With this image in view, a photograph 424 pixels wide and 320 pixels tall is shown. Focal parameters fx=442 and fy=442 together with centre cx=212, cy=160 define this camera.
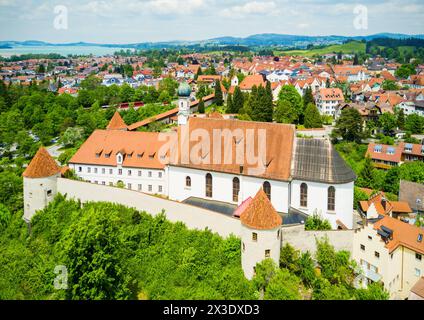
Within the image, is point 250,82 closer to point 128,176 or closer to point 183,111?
point 183,111

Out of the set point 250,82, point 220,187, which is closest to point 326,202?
point 220,187

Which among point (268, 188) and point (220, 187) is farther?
point (220, 187)

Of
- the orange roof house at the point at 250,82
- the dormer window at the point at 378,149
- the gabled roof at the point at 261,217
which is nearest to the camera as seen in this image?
the gabled roof at the point at 261,217

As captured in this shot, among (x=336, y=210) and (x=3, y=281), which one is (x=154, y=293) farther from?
(x=336, y=210)

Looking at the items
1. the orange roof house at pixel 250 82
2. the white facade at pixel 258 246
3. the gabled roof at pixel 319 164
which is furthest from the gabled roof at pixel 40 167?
the orange roof house at pixel 250 82

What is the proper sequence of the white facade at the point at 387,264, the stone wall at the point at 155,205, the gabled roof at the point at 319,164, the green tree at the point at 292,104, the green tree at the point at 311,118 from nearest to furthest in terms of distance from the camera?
the white facade at the point at 387,264 < the stone wall at the point at 155,205 < the gabled roof at the point at 319,164 < the green tree at the point at 311,118 < the green tree at the point at 292,104

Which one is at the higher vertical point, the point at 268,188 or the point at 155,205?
the point at 268,188

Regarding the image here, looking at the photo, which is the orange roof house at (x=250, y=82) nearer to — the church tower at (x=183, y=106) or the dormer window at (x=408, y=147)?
the dormer window at (x=408, y=147)
